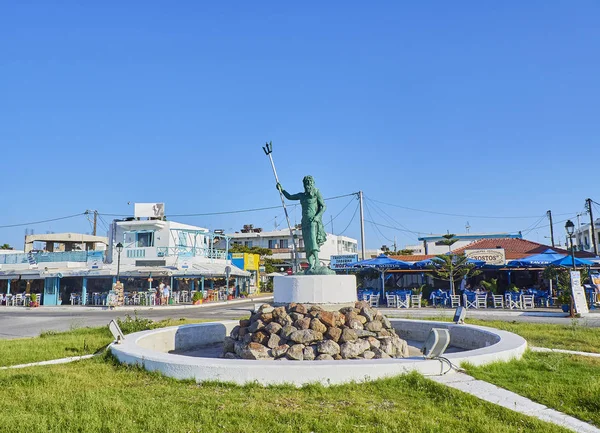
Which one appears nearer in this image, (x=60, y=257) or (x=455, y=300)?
(x=455, y=300)

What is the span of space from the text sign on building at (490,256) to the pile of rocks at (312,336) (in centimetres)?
1771

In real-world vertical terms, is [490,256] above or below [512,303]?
above

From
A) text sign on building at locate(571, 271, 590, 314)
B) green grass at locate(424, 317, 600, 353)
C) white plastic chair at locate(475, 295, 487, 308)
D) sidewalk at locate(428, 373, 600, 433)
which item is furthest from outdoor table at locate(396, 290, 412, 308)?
sidewalk at locate(428, 373, 600, 433)

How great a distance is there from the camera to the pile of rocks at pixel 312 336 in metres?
8.43

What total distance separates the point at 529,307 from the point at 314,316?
60.2ft

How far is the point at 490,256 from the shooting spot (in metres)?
25.5

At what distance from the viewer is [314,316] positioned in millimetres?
9102

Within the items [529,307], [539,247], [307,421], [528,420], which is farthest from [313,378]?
[539,247]

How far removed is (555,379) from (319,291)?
15.6ft

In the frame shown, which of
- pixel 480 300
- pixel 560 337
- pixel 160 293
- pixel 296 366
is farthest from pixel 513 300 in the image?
pixel 160 293

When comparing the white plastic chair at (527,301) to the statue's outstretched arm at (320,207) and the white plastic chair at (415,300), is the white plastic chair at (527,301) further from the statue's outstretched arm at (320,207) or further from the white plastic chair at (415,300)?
the statue's outstretched arm at (320,207)

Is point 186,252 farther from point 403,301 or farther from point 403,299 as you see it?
point 403,301

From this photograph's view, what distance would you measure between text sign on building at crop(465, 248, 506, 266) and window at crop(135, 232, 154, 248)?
2721 centimetres

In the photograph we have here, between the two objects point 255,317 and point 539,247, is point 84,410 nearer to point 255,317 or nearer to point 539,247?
point 255,317
